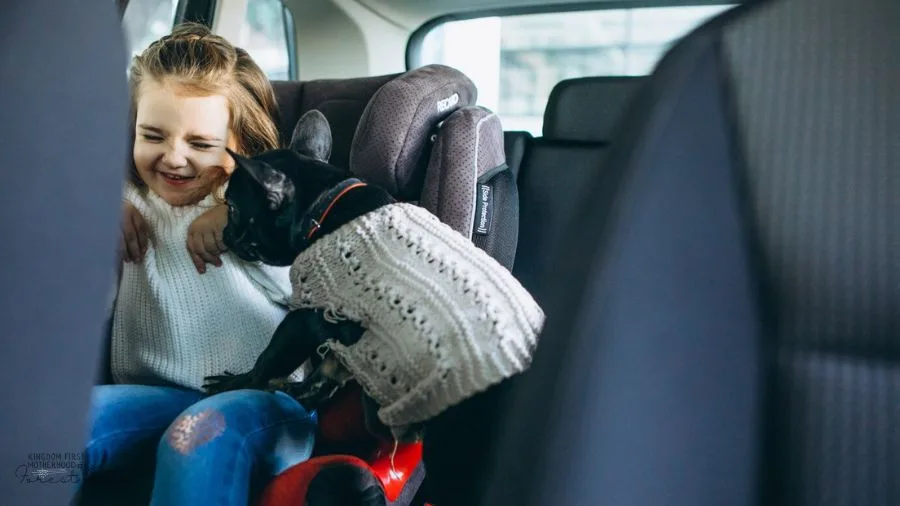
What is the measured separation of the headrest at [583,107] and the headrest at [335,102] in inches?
20.9

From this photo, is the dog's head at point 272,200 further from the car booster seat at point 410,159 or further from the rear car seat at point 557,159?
the rear car seat at point 557,159

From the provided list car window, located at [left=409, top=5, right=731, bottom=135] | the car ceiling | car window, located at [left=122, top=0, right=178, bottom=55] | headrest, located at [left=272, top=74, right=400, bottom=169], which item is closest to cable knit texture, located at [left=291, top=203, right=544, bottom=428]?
headrest, located at [left=272, top=74, right=400, bottom=169]

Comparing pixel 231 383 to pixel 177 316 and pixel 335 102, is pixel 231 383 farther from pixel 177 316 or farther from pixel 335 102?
pixel 335 102

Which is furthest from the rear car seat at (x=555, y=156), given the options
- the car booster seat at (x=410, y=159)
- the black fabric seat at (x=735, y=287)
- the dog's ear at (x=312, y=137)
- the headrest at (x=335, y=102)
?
the black fabric seat at (x=735, y=287)

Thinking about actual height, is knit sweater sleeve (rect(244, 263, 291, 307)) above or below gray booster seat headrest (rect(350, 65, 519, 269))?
below

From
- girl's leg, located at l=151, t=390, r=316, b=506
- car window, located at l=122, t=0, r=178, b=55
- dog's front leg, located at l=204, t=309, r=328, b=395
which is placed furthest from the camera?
car window, located at l=122, t=0, r=178, b=55

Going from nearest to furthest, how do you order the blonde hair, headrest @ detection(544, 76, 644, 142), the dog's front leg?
the dog's front leg < the blonde hair < headrest @ detection(544, 76, 644, 142)

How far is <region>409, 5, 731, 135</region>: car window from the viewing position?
212 centimetres

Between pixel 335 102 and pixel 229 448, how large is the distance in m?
0.86

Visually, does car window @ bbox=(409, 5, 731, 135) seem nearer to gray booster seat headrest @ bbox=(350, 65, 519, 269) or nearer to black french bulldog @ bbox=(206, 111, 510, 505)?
gray booster seat headrest @ bbox=(350, 65, 519, 269)

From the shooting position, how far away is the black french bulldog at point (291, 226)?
3.46 ft

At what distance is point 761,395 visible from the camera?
478 mm

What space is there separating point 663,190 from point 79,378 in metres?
0.35

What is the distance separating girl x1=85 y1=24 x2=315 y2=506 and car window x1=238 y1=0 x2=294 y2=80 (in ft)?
2.93
